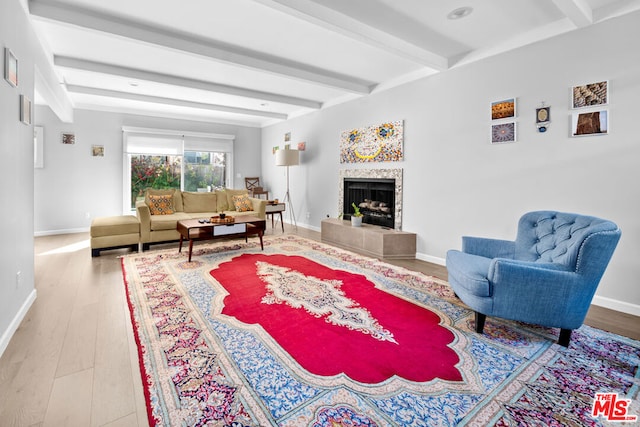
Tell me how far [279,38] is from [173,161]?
16.5 feet

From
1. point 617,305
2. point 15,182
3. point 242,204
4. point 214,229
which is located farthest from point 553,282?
point 242,204

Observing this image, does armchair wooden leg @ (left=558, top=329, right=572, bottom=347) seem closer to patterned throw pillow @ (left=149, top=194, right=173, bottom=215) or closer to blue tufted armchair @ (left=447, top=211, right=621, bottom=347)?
blue tufted armchair @ (left=447, top=211, right=621, bottom=347)

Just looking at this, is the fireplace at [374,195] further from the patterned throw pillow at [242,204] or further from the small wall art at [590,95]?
the small wall art at [590,95]

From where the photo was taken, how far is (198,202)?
5.91 m

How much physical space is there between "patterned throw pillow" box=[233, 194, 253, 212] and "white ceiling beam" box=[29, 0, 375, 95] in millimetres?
2686

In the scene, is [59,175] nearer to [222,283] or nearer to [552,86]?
[222,283]

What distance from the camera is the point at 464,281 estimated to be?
232 cm

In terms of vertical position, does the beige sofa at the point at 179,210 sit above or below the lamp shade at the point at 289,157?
below

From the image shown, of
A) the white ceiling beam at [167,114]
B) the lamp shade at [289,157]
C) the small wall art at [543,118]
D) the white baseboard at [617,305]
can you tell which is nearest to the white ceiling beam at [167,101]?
the white ceiling beam at [167,114]

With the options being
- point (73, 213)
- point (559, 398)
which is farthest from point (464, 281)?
point (73, 213)

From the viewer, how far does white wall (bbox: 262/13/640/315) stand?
270cm

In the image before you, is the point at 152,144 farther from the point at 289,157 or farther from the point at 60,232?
the point at 289,157

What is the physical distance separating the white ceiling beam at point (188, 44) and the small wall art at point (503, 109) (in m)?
2.15

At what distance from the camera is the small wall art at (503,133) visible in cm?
340
